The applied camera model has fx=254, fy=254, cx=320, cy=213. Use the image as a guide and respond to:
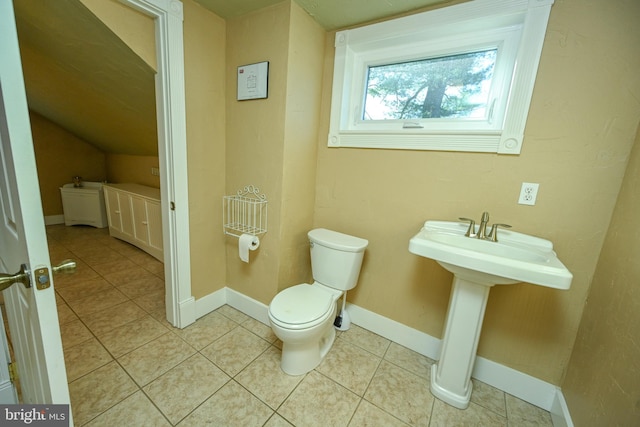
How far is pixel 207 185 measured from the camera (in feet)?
5.59

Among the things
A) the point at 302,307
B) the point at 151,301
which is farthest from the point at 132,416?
the point at 151,301

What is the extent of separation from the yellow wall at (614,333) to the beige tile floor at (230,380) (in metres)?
0.36

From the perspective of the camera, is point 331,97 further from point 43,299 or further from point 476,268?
point 43,299

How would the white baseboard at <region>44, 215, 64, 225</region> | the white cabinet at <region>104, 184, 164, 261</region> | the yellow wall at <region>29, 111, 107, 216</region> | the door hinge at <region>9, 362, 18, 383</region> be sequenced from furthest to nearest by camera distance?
1. the white baseboard at <region>44, 215, 64, 225</region>
2. the yellow wall at <region>29, 111, 107, 216</region>
3. the white cabinet at <region>104, 184, 164, 261</region>
4. the door hinge at <region>9, 362, 18, 383</region>

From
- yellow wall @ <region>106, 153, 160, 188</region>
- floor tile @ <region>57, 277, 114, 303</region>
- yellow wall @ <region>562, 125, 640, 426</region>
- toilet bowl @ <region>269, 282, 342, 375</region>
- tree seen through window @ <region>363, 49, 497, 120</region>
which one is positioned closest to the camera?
yellow wall @ <region>562, 125, 640, 426</region>

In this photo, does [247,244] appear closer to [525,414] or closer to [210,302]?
[210,302]

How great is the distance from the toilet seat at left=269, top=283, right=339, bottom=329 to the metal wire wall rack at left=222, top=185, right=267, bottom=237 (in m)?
0.48

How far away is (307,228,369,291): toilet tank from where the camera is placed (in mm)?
1525

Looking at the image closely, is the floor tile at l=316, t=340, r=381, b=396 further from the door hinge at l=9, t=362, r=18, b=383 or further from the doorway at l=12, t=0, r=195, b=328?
the door hinge at l=9, t=362, r=18, b=383

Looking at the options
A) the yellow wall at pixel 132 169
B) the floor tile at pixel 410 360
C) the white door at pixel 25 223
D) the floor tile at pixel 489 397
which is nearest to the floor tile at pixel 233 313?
the floor tile at pixel 410 360

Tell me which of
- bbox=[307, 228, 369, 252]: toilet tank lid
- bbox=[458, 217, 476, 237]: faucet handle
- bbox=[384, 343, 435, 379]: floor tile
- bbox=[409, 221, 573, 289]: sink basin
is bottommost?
bbox=[384, 343, 435, 379]: floor tile

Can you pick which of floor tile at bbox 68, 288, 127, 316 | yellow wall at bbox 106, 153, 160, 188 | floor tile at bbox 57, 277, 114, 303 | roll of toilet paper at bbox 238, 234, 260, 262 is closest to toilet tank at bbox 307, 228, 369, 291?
roll of toilet paper at bbox 238, 234, 260, 262

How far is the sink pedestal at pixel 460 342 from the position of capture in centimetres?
118

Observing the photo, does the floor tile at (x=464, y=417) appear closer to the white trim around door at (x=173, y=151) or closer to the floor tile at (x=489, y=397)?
the floor tile at (x=489, y=397)
